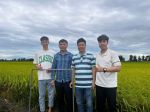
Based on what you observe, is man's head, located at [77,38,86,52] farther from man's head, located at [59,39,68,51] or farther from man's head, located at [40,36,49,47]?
man's head, located at [40,36,49,47]

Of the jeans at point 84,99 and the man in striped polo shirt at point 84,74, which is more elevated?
the man in striped polo shirt at point 84,74

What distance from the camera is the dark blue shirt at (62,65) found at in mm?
7430

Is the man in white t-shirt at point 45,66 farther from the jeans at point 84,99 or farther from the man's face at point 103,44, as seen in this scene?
the man's face at point 103,44

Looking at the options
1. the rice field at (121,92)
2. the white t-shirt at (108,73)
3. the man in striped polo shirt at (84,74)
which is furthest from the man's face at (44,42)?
the rice field at (121,92)

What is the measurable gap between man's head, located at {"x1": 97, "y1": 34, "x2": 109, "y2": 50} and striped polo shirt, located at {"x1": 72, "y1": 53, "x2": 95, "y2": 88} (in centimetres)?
39

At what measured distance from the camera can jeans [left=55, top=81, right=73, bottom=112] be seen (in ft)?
24.5

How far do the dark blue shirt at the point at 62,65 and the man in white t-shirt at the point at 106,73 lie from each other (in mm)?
779

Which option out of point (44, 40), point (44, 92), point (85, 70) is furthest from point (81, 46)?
point (44, 92)

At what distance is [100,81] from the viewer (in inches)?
267

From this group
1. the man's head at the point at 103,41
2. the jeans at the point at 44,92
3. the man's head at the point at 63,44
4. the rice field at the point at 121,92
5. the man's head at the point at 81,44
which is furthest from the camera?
the jeans at the point at 44,92

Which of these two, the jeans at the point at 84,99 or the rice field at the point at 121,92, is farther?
the jeans at the point at 84,99

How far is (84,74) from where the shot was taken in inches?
276

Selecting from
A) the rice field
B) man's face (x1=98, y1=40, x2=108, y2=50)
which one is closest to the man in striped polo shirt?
man's face (x1=98, y1=40, x2=108, y2=50)

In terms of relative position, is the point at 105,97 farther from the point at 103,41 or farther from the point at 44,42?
the point at 44,42
